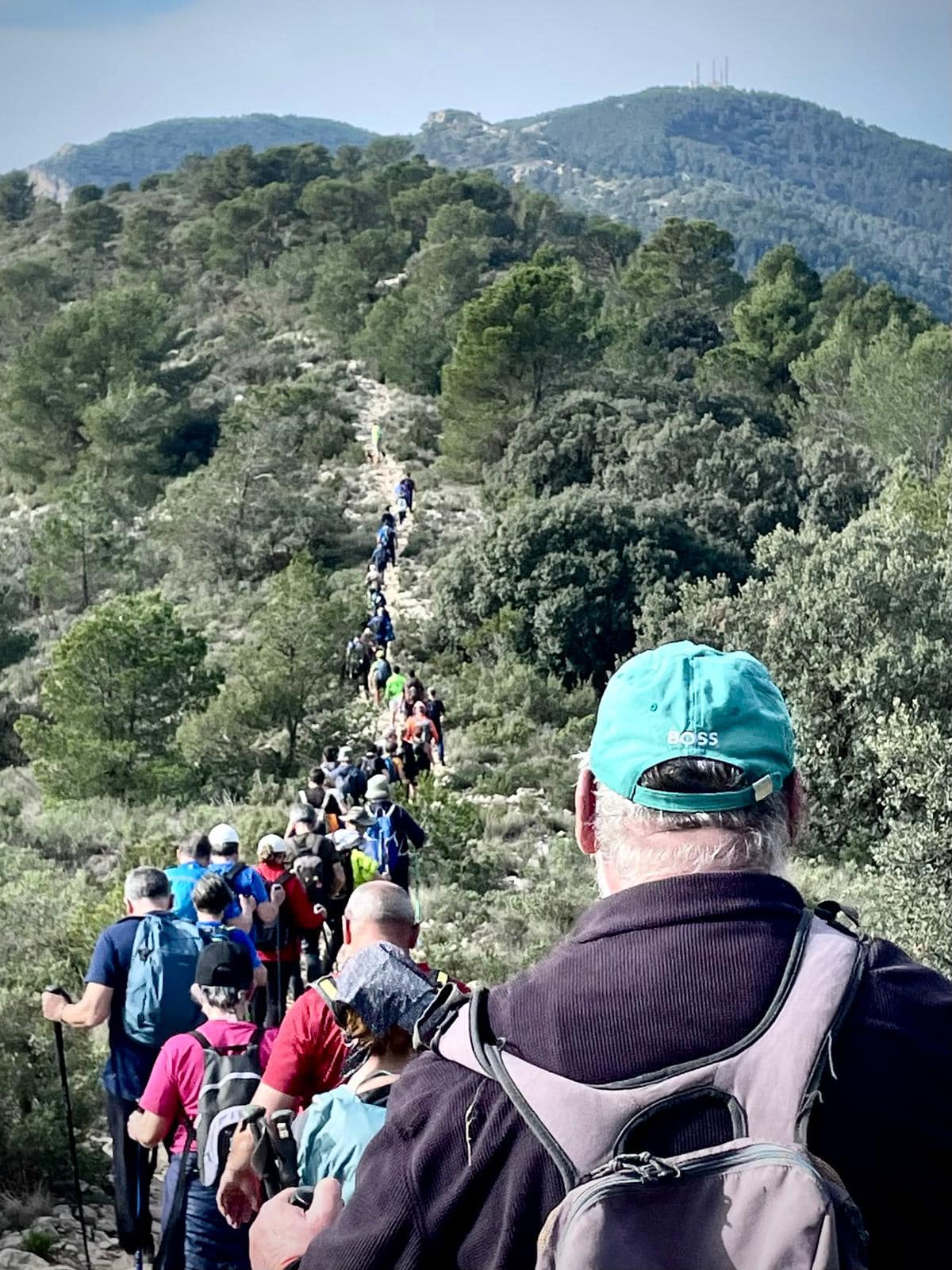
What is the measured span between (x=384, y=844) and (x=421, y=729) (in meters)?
7.63

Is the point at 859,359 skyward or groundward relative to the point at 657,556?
skyward

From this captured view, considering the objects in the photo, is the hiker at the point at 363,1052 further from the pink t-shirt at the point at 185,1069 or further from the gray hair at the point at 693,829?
the gray hair at the point at 693,829

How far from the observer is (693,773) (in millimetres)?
1658

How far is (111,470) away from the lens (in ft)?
127

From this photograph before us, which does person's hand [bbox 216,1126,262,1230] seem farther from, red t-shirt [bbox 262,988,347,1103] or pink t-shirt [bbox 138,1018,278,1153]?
pink t-shirt [bbox 138,1018,278,1153]

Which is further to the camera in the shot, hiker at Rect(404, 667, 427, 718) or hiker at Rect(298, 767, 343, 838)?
hiker at Rect(404, 667, 427, 718)

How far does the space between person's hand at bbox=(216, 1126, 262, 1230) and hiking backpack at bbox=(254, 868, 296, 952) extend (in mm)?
3233

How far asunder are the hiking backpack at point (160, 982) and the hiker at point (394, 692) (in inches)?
507

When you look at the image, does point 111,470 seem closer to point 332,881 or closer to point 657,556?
point 657,556

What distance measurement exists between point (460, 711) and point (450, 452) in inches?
734

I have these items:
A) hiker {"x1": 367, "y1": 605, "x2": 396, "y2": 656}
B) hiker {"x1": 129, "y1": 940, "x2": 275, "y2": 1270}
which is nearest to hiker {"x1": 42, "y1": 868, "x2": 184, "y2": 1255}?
hiker {"x1": 129, "y1": 940, "x2": 275, "y2": 1270}

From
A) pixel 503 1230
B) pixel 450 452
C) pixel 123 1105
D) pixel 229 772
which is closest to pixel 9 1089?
pixel 123 1105

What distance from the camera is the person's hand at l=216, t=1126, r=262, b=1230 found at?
2988 millimetres

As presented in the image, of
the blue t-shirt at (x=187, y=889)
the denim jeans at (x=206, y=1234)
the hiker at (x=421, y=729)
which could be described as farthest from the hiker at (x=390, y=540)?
the denim jeans at (x=206, y=1234)
